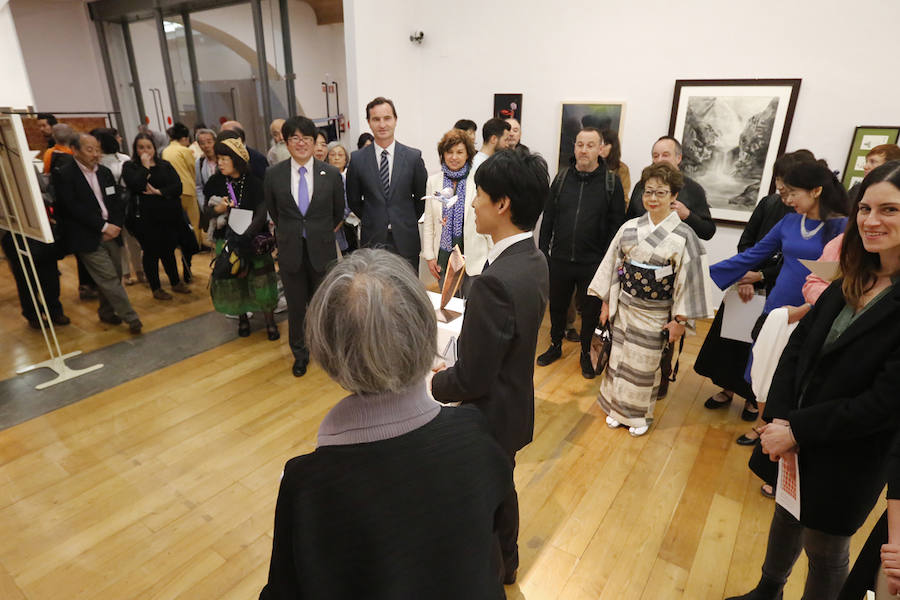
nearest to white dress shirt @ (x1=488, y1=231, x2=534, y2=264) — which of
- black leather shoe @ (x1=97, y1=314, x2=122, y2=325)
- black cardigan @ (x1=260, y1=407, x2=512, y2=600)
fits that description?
black cardigan @ (x1=260, y1=407, x2=512, y2=600)

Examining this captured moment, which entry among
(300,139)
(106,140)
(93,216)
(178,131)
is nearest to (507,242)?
(300,139)

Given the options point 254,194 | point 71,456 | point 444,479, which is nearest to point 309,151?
point 254,194

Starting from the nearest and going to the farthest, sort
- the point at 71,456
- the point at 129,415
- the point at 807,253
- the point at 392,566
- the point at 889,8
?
the point at 392,566
the point at 807,253
the point at 71,456
the point at 129,415
the point at 889,8

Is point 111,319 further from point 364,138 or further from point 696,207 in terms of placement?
point 696,207

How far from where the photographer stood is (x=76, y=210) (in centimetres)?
375

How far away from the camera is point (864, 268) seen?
4.34 feet

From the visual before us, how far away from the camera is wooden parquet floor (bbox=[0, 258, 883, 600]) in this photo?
6.54ft

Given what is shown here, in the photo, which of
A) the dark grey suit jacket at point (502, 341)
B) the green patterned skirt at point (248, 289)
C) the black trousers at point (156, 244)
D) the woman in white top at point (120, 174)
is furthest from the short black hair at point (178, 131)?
the dark grey suit jacket at point (502, 341)

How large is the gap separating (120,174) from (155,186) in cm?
39

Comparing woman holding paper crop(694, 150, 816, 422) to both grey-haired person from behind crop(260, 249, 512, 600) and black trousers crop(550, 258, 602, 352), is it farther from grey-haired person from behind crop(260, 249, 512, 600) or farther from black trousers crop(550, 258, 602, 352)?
grey-haired person from behind crop(260, 249, 512, 600)

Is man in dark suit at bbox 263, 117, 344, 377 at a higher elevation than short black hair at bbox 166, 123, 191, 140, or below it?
below

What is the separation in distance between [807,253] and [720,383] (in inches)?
42.8

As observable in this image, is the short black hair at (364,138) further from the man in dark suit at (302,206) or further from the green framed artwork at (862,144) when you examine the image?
the green framed artwork at (862,144)

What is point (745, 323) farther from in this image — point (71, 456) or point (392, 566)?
point (71, 456)
